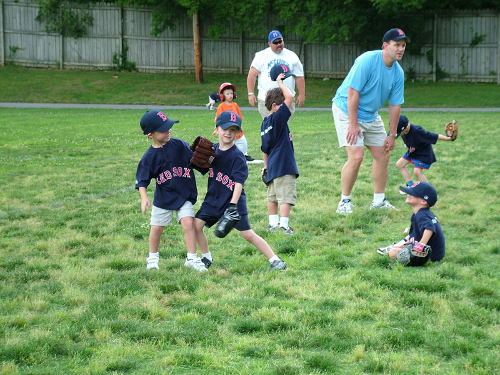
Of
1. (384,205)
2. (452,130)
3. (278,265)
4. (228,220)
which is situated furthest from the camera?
(452,130)

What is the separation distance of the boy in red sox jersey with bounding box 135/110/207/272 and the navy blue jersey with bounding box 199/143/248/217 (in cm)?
20

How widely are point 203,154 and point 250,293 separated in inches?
48.7

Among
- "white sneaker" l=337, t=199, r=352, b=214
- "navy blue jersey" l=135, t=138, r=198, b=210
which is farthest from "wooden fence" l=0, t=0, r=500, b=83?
"navy blue jersey" l=135, t=138, r=198, b=210

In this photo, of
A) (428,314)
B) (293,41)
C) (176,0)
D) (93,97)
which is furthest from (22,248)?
(293,41)

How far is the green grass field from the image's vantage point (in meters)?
3.33

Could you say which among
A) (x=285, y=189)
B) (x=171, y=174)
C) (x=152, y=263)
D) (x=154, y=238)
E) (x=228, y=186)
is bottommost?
(x=152, y=263)

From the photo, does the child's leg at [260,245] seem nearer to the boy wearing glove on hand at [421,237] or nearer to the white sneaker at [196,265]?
the white sneaker at [196,265]

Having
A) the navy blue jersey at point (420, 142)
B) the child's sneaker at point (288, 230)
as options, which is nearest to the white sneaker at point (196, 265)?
the child's sneaker at point (288, 230)

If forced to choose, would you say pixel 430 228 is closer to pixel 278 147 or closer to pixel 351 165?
pixel 278 147

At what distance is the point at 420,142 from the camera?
7832 mm

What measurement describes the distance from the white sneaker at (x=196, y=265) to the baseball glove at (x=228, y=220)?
0.37 metres

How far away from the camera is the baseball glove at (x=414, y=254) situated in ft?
15.9

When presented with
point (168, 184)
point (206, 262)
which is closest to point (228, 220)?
point (206, 262)

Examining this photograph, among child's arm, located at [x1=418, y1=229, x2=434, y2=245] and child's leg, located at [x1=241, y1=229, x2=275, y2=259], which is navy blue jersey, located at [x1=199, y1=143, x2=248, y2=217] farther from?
child's arm, located at [x1=418, y1=229, x2=434, y2=245]
